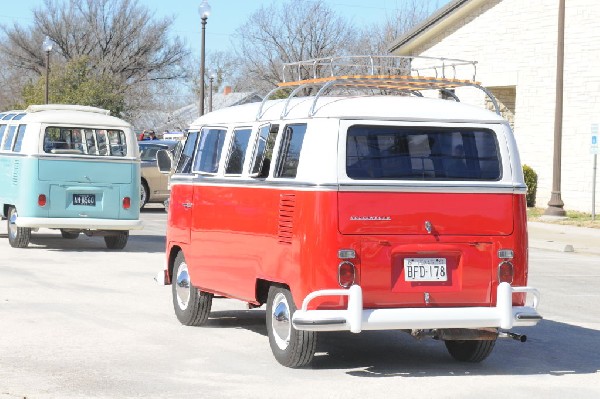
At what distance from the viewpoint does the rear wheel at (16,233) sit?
20.1 meters

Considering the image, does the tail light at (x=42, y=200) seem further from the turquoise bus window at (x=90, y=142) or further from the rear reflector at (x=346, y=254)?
the rear reflector at (x=346, y=254)

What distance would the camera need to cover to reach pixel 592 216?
104 ft

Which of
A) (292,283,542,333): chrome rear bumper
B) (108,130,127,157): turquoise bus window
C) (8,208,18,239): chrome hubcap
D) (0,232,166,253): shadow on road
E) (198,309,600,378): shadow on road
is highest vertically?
(108,130,127,157): turquoise bus window

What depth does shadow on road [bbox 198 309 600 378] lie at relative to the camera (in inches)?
391

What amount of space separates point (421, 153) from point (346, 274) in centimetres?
117

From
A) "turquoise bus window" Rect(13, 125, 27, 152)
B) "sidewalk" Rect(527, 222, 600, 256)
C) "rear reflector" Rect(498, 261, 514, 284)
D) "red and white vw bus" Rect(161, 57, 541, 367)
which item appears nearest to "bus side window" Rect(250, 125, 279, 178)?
"red and white vw bus" Rect(161, 57, 541, 367)

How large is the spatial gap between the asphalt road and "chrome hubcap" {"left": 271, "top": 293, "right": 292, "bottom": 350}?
21 cm

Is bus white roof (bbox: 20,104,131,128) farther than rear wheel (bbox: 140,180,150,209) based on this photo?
No

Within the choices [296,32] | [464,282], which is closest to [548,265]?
[464,282]

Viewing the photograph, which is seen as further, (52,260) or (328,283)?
(52,260)

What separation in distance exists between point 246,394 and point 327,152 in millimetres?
1879

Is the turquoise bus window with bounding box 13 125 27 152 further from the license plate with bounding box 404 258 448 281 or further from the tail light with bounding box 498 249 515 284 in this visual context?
the tail light with bounding box 498 249 515 284

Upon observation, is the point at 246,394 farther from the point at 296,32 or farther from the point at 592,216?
the point at 296,32

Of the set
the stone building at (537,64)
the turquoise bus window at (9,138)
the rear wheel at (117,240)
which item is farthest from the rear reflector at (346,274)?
the stone building at (537,64)
